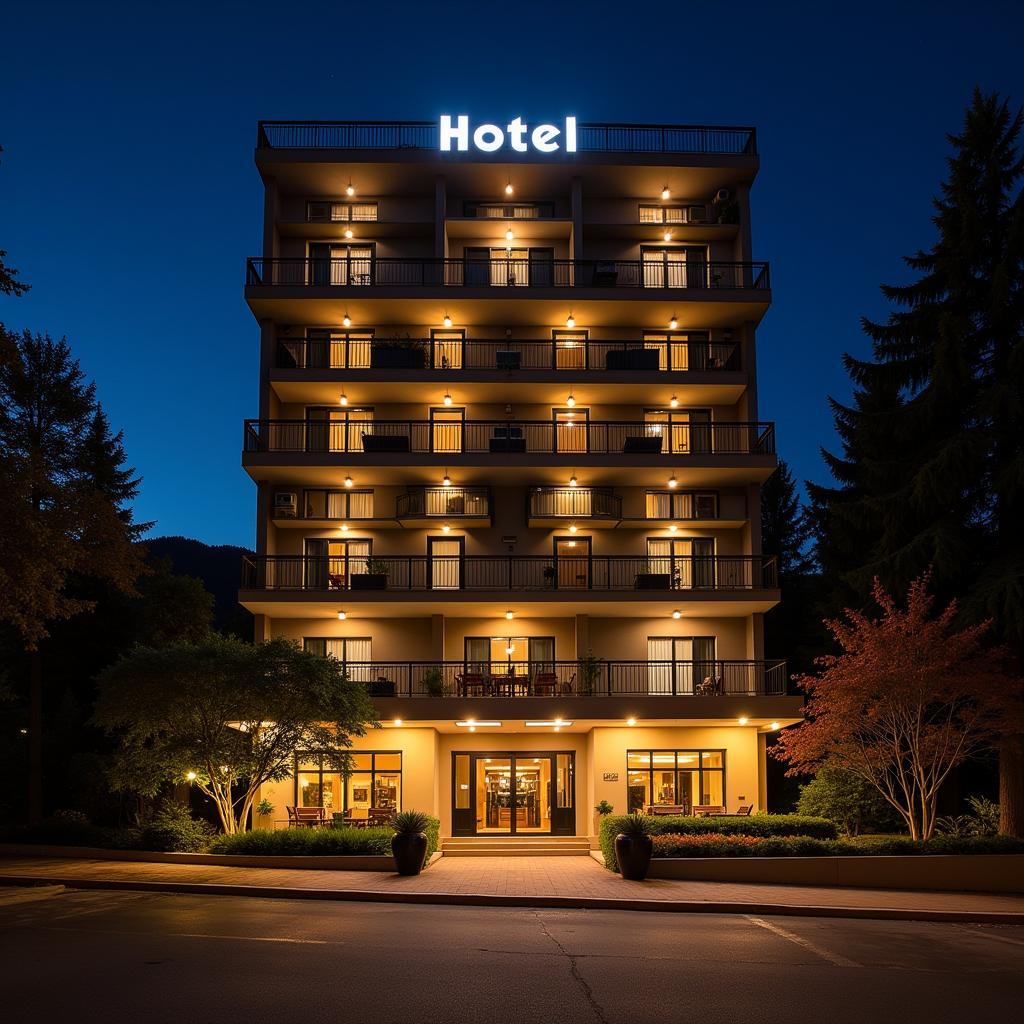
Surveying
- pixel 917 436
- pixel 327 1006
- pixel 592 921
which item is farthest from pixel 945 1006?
pixel 917 436

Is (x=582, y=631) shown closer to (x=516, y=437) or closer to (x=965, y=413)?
(x=516, y=437)

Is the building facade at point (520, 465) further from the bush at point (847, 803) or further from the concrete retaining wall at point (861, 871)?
the concrete retaining wall at point (861, 871)

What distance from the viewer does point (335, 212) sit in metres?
39.2

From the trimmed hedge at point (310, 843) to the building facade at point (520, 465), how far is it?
21.4 feet

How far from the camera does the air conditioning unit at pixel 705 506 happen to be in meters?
36.8

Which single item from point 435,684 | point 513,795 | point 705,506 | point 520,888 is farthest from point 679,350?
point 520,888

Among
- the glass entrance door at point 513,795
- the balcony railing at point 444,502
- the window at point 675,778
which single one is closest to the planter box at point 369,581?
the balcony railing at point 444,502

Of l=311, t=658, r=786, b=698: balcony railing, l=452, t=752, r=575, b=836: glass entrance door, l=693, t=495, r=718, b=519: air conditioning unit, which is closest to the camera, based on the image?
l=311, t=658, r=786, b=698: balcony railing

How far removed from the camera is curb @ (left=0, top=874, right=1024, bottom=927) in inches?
731

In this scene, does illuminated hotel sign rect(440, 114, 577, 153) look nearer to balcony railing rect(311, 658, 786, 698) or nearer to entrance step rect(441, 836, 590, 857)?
balcony railing rect(311, 658, 786, 698)

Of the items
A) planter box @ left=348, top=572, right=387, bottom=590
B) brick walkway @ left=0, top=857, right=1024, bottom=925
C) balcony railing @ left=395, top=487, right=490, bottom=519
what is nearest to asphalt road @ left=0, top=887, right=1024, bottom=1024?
brick walkway @ left=0, top=857, right=1024, bottom=925

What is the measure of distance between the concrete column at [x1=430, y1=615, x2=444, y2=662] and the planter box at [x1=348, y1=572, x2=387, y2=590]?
1909mm

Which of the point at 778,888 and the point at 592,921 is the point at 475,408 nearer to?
the point at 778,888

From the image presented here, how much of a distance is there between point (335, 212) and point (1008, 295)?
857 inches
